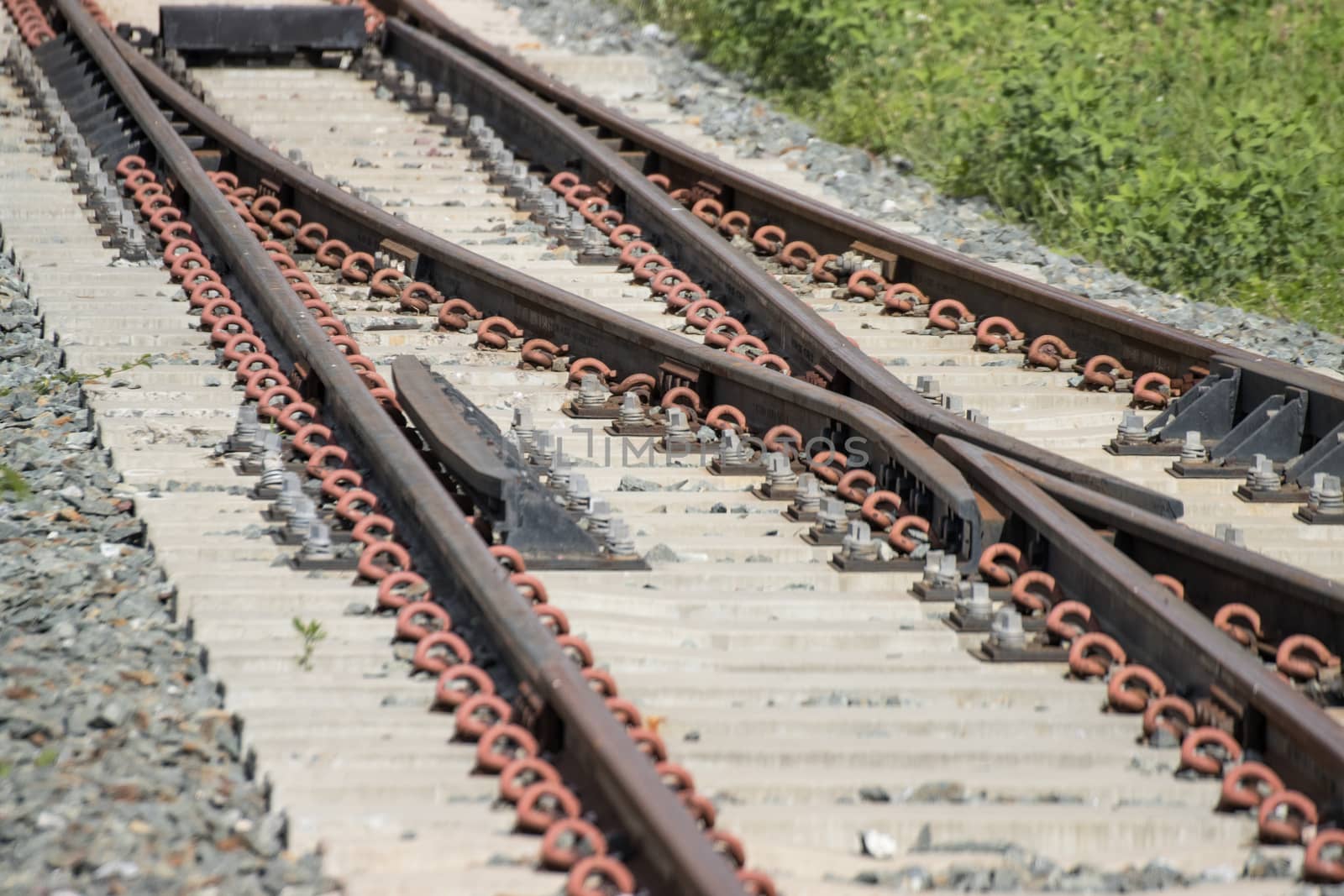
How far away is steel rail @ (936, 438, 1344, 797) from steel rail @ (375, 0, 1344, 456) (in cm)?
51

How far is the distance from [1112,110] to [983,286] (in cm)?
348

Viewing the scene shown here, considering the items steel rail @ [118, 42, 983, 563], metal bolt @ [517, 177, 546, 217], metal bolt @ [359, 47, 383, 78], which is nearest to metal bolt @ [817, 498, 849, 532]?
steel rail @ [118, 42, 983, 563]

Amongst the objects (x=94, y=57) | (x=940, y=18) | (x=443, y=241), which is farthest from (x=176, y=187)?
(x=940, y=18)

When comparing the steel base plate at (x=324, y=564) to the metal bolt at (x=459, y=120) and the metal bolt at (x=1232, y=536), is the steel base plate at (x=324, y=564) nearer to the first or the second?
the metal bolt at (x=1232, y=536)

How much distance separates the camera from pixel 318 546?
5777 mm

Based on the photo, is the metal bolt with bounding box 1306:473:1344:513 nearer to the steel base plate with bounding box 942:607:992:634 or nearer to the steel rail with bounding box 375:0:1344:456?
the steel rail with bounding box 375:0:1344:456

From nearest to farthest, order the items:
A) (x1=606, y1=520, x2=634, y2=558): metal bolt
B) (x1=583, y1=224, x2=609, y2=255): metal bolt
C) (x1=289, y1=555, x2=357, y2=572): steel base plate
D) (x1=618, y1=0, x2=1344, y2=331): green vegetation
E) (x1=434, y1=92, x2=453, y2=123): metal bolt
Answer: (x1=289, y1=555, x2=357, y2=572): steel base plate < (x1=606, y1=520, x2=634, y2=558): metal bolt < (x1=583, y1=224, x2=609, y2=255): metal bolt < (x1=618, y1=0, x2=1344, y2=331): green vegetation < (x1=434, y1=92, x2=453, y2=123): metal bolt

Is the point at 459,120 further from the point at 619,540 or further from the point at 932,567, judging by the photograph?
the point at 932,567

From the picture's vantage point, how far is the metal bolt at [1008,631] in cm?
545

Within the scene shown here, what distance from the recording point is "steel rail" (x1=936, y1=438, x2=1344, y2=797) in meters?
4.61

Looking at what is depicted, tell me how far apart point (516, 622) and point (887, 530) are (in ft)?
6.03

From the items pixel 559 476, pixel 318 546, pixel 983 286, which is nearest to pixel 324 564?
pixel 318 546

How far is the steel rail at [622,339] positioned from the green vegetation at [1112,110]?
3434 mm

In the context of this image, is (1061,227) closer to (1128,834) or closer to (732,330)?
(732,330)
